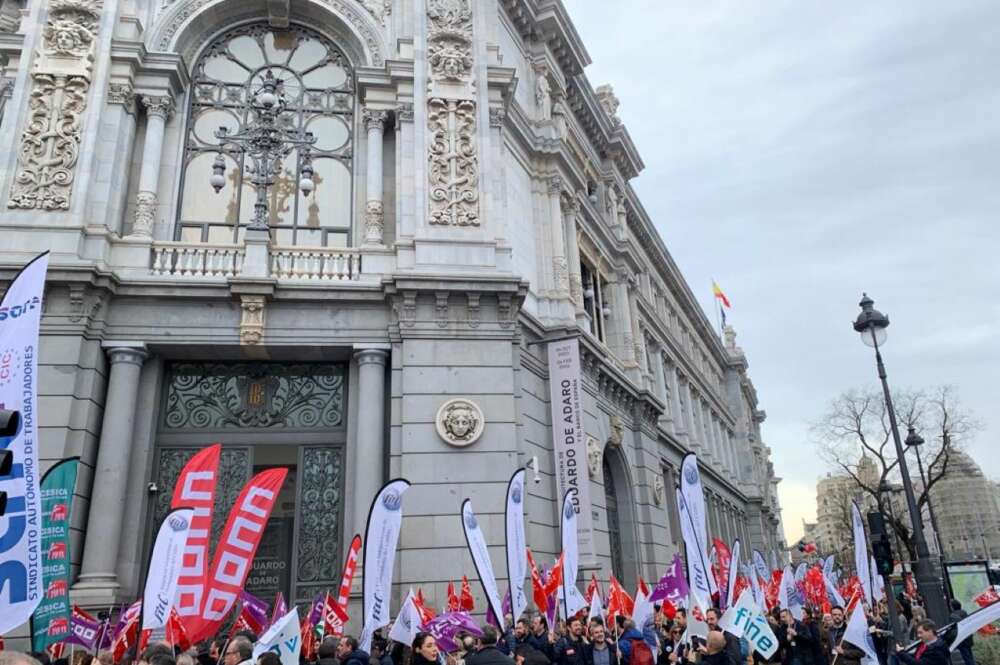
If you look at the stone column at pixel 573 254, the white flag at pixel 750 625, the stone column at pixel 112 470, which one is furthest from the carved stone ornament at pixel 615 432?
the stone column at pixel 112 470

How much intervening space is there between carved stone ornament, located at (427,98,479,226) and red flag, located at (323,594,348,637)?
9.71 metres

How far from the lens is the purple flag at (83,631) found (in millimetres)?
9970

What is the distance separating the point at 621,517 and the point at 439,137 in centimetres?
1463

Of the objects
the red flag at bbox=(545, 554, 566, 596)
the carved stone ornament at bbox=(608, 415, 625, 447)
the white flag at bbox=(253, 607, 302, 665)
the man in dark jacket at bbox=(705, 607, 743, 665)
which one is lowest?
the man in dark jacket at bbox=(705, 607, 743, 665)

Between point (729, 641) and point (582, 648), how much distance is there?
2.11m

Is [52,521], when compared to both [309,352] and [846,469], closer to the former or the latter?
[309,352]

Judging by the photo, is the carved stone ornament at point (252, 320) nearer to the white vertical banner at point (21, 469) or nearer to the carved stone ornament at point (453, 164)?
the carved stone ornament at point (453, 164)

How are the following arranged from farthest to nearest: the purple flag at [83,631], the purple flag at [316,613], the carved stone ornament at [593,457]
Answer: the carved stone ornament at [593,457] < the purple flag at [316,613] < the purple flag at [83,631]

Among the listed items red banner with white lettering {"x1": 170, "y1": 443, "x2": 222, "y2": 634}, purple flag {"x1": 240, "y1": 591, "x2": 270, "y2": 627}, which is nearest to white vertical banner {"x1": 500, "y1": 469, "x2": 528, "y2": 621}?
purple flag {"x1": 240, "y1": 591, "x2": 270, "y2": 627}

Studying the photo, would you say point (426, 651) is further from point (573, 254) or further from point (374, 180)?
point (573, 254)

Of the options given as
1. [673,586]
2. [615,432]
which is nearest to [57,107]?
[673,586]

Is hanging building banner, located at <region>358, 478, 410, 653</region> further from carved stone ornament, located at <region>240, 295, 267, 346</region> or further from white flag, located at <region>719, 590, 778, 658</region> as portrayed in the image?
carved stone ornament, located at <region>240, 295, 267, 346</region>

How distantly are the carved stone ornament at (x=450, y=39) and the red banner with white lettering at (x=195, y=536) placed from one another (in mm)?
12223

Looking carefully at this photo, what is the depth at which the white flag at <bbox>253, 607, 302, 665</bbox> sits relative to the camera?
289 inches
